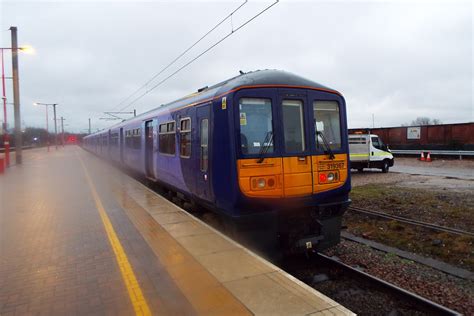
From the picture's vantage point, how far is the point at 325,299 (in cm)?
381

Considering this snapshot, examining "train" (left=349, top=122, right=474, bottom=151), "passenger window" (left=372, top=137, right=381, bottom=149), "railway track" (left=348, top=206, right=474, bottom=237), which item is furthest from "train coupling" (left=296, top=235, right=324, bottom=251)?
"train" (left=349, top=122, right=474, bottom=151)

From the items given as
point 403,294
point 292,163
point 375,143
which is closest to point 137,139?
point 292,163

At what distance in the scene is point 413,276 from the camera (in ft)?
18.9

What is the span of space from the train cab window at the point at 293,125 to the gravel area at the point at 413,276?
7.81 feet

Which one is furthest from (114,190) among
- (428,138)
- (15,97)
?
(428,138)

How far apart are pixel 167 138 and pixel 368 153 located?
1310cm

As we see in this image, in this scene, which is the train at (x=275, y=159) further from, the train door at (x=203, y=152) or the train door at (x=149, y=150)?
the train door at (x=149, y=150)

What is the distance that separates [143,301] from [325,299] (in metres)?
2.01

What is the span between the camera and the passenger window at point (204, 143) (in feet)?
21.5

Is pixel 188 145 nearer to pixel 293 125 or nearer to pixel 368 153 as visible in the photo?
pixel 293 125

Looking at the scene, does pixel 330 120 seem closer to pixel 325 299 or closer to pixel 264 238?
pixel 264 238

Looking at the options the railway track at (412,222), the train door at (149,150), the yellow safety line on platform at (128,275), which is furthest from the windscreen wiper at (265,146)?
the train door at (149,150)

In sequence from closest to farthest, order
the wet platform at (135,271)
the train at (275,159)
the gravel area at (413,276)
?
the wet platform at (135,271), the gravel area at (413,276), the train at (275,159)

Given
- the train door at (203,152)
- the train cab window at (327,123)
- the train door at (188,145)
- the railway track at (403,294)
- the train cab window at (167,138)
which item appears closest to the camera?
the railway track at (403,294)
